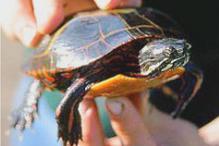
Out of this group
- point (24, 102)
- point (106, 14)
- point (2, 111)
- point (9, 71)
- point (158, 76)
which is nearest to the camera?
point (158, 76)

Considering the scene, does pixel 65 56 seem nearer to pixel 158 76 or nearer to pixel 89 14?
pixel 89 14

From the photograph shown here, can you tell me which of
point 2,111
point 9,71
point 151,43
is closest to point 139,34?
point 151,43

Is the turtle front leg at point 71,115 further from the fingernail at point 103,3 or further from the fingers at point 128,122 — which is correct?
the fingernail at point 103,3

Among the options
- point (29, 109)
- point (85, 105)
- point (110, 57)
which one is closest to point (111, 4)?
point (110, 57)

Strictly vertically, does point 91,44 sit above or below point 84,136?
above

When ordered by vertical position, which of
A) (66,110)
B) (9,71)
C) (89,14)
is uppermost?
(89,14)

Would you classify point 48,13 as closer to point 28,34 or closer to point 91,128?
point 28,34

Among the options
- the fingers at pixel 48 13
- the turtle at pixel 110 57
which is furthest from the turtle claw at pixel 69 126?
the fingers at pixel 48 13

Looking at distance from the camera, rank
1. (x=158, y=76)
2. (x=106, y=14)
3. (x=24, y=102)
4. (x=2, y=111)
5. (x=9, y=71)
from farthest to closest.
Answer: (x=9, y=71) < (x=2, y=111) < (x=24, y=102) < (x=106, y=14) < (x=158, y=76)
